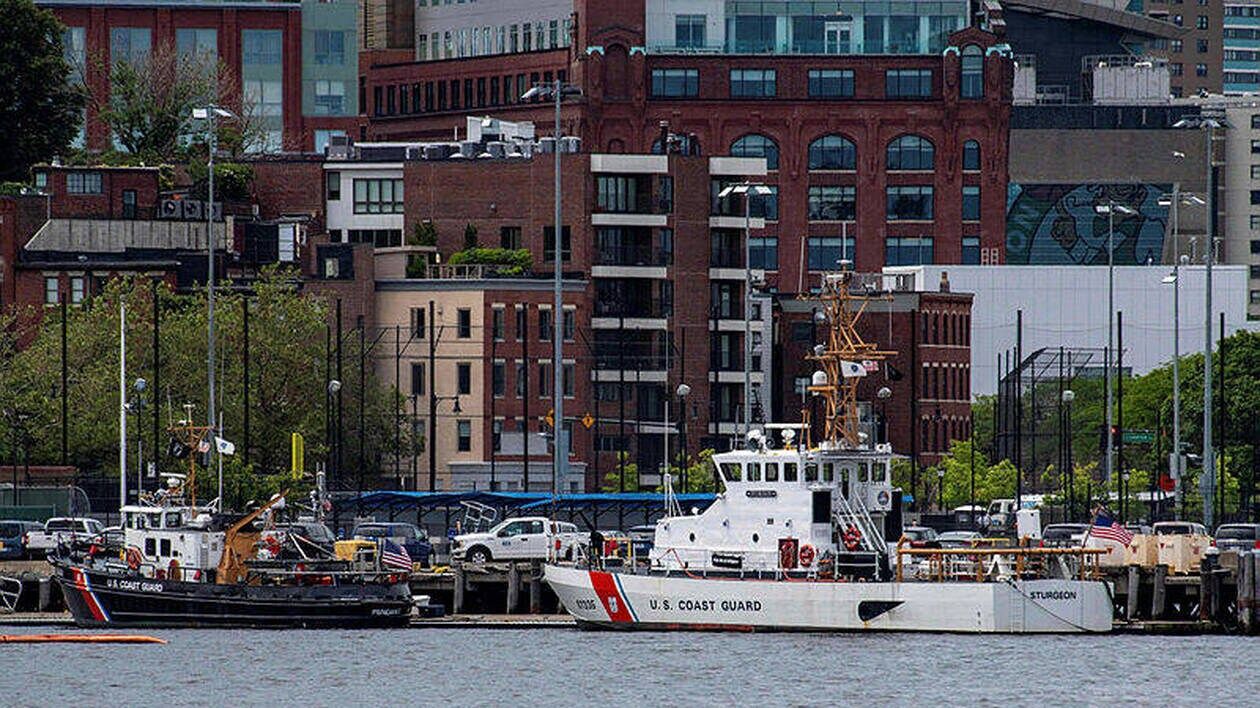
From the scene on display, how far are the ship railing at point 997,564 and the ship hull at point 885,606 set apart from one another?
0.63 m

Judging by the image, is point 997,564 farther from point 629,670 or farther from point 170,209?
point 170,209

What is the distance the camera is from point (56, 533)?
422 feet

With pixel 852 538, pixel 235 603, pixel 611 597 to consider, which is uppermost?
pixel 852 538

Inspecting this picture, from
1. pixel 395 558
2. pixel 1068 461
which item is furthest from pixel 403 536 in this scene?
pixel 1068 461

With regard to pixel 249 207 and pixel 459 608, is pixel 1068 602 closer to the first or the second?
pixel 459 608

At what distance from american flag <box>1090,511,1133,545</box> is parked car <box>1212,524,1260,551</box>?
10.1 m

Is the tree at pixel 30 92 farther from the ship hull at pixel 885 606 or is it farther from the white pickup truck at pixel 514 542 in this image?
the ship hull at pixel 885 606

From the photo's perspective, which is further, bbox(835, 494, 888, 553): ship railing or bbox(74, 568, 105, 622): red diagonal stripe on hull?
bbox(74, 568, 105, 622): red diagonal stripe on hull

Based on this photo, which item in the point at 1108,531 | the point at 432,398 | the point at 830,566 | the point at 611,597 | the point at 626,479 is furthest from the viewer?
the point at 626,479

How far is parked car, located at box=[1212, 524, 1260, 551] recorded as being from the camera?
12478 centimetres

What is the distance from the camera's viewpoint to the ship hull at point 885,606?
9906 centimetres

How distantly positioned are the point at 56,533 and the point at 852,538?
39.3m

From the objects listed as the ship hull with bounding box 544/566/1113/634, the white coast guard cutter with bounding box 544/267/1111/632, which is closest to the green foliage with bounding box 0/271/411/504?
the white coast guard cutter with bounding box 544/267/1111/632

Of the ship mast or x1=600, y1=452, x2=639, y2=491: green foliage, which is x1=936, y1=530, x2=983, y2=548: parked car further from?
x1=600, y1=452, x2=639, y2=491: green foliage
